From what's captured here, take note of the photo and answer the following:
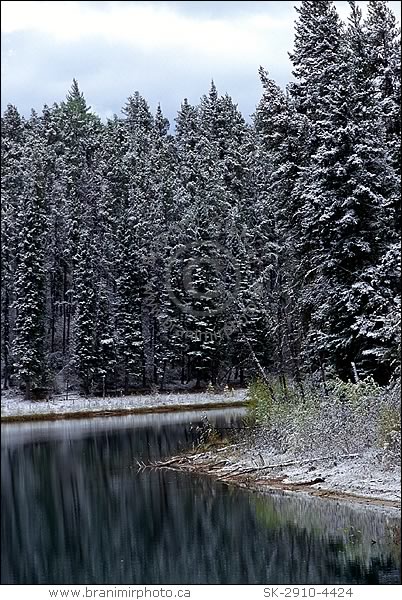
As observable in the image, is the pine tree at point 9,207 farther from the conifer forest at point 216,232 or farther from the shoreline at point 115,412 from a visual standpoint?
the shoreline at point 115,412

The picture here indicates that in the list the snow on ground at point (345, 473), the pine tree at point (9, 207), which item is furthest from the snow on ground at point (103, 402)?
the snow on ground at point (345, 473)

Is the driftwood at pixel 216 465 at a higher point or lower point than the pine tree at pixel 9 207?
lower

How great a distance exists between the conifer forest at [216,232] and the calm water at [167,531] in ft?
8.80

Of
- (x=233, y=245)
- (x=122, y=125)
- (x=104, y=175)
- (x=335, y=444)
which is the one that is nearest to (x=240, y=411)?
(x=233, y=245)

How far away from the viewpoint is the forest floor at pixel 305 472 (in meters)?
16.3

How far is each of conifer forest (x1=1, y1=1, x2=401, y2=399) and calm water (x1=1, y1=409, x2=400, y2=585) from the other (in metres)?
2.68

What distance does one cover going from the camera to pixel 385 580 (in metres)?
11.8

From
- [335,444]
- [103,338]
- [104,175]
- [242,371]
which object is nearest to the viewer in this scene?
[335,444]

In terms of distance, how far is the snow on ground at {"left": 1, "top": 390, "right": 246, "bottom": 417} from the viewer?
16.4 m

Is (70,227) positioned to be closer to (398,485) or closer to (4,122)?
(4,122)

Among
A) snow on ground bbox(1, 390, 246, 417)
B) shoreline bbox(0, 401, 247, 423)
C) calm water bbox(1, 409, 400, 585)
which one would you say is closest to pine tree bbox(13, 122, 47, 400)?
snow on ground bbox(1, 390, 246, 417)

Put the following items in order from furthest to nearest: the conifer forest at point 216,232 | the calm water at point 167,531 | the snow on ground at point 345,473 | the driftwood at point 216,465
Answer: the conifer forest at point 216,232
the driftwood at point 216,465
the snow on ground at point 345,473
the calm water at point 167,531
